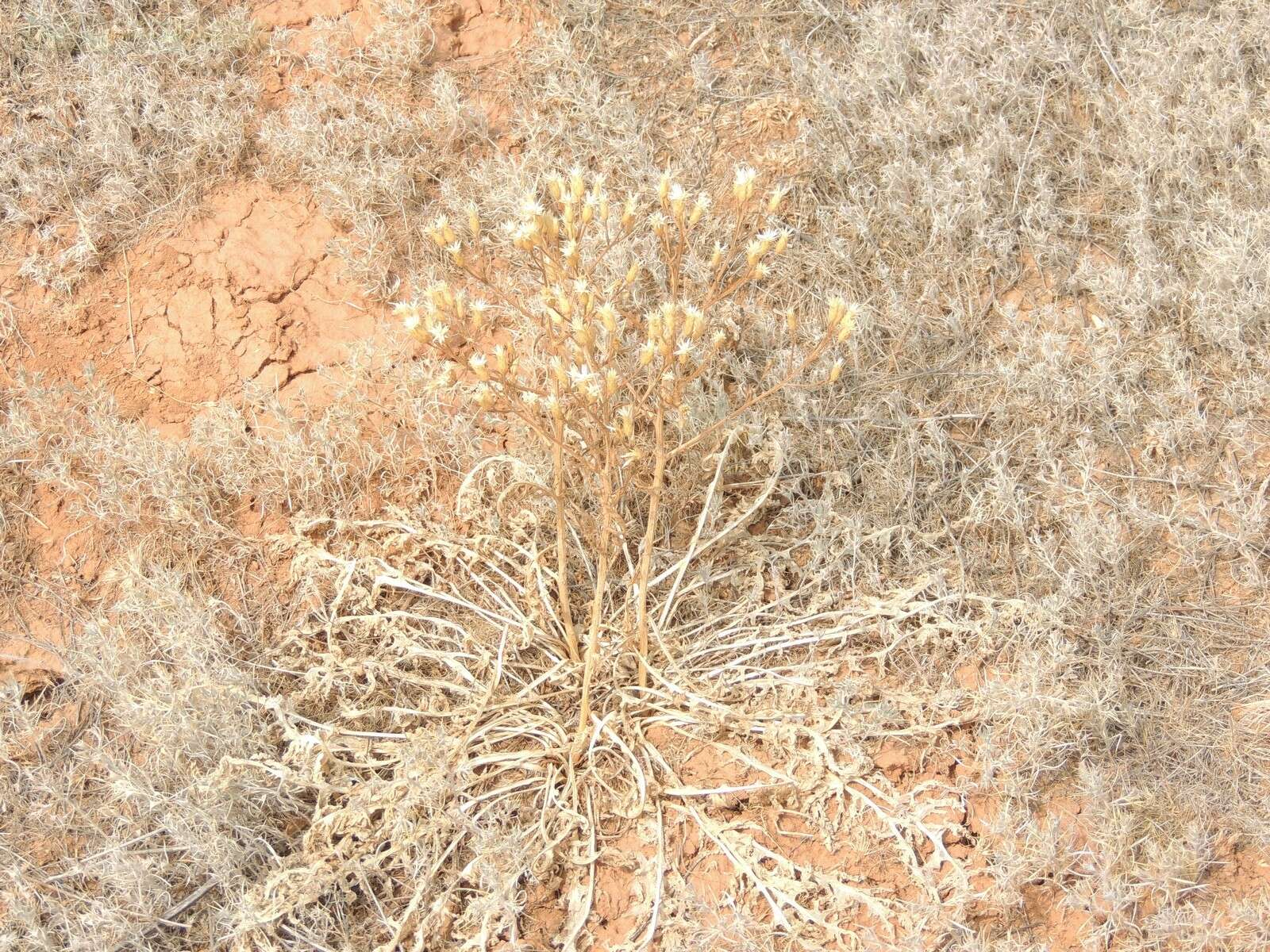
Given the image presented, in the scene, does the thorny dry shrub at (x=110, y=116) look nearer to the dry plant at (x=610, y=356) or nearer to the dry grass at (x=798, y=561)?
the dry grass at (x=798, y=561)

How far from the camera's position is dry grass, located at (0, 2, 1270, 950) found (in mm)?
2711

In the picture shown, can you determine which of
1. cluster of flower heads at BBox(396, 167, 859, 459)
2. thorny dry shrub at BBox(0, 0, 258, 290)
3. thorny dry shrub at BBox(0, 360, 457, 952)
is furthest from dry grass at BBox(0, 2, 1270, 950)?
cluster of flower heads at BBox(396, 167, 859, 459)

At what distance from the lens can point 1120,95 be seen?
419cm

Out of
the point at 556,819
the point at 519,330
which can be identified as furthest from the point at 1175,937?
the point at 519,330

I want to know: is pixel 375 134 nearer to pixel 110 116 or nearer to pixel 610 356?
pixel 110 116

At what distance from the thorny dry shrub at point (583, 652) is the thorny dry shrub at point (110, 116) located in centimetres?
155

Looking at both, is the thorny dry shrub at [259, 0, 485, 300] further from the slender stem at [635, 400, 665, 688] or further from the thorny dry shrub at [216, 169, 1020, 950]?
the slender stem at [635, 400, 665, 688]

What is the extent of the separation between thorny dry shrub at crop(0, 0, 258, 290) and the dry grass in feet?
1.26

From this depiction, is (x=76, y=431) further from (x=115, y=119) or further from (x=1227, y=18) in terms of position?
(x=1227, y=18)

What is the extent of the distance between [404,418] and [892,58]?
2349 mm

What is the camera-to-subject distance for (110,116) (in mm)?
4297

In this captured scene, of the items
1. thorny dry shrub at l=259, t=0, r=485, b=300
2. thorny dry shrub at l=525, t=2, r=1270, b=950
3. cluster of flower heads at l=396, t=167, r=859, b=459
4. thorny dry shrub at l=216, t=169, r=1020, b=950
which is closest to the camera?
cluster of flower heads at l=396, t=167, r=859, b=459

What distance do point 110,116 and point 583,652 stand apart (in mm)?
2917

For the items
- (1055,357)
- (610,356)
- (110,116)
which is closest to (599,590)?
(610,356)
